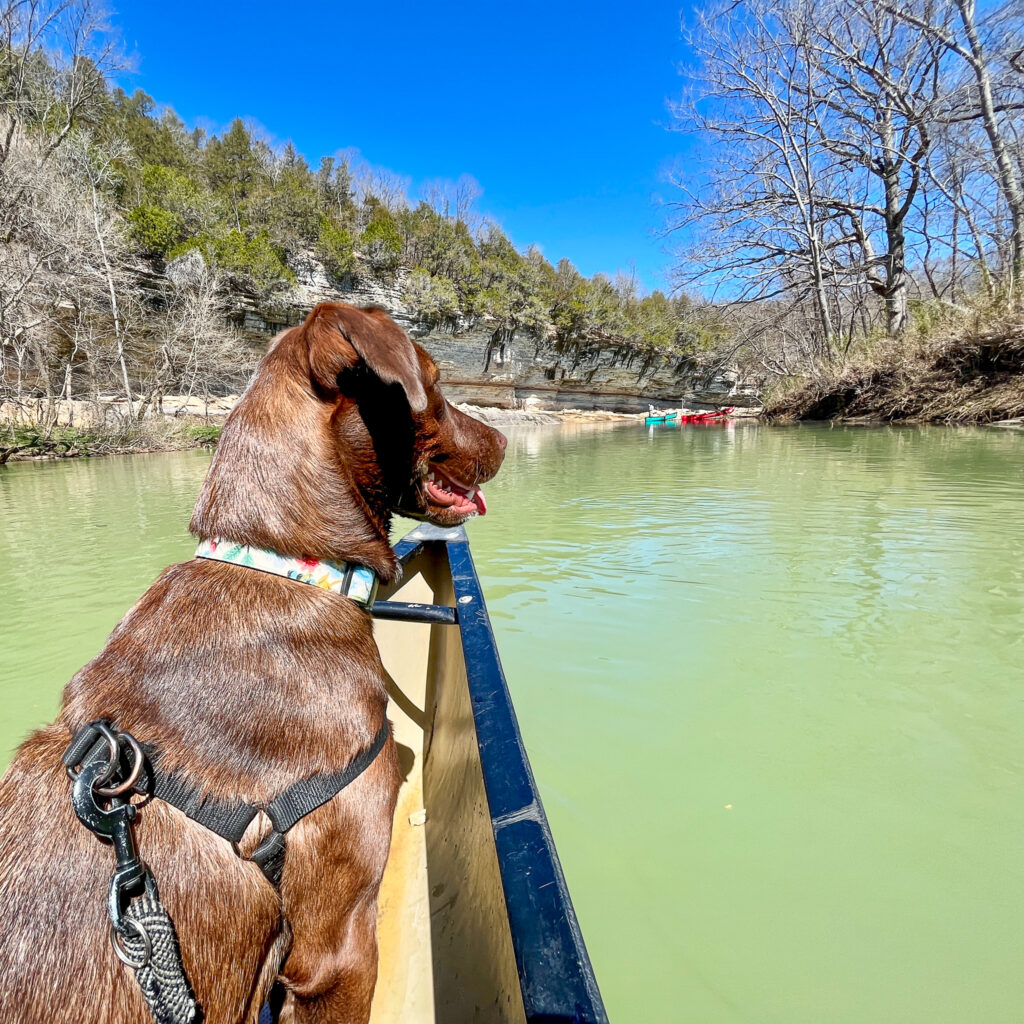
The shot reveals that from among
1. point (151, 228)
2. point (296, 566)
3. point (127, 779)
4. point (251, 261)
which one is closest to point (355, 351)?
point (296, 566)

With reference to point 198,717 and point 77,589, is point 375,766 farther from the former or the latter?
point 77,589

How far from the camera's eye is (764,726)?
2561mm

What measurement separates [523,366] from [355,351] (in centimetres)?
4192

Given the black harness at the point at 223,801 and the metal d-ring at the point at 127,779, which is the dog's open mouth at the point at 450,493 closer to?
the black harness at the point at 223,801

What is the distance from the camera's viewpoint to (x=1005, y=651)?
295cm

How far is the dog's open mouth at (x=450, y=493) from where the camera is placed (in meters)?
1.93

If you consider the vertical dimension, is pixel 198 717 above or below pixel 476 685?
above

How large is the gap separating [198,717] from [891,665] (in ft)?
10.8

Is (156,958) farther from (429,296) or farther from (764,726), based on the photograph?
(429,296)

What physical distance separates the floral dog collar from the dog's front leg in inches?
15.6

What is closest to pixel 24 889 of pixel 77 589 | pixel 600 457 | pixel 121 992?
pixel 121 992

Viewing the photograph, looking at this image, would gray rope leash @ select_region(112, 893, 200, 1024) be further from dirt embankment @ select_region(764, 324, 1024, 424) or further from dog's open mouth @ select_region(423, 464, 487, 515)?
dirt embankment @ select_region(764, 324, 1024, 424)

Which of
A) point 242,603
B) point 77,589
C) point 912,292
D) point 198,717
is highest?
point 912,292

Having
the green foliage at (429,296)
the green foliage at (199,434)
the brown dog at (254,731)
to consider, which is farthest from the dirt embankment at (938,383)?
the green foliage at (429,296)
